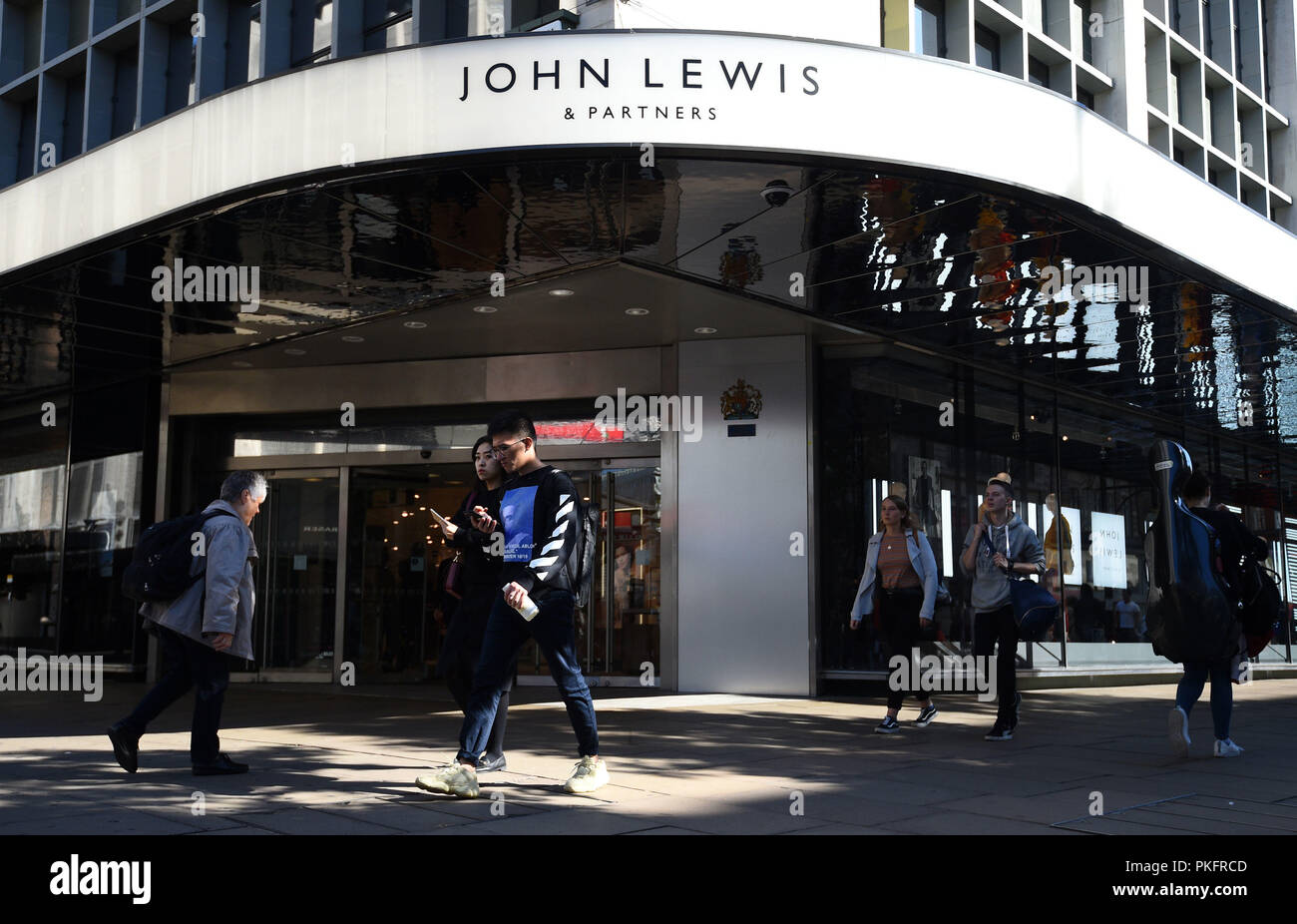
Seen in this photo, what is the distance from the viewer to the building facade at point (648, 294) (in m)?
8.19

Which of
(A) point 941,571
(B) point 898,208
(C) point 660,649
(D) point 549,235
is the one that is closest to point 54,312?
(D) point 549,235

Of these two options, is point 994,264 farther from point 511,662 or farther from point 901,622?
point 511,662

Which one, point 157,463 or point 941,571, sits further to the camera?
point 157,463

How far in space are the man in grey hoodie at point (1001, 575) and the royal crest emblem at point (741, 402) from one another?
184 inches

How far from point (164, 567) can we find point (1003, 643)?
18.0 feet

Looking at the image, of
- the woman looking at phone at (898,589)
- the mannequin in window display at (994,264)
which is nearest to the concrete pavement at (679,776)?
the woman looking at phone at (898,589)

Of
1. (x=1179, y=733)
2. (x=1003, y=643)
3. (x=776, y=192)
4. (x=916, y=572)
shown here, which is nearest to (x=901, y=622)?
(x=916, y=572)

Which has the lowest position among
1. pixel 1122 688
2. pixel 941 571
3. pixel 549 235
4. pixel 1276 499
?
pixel 1122 688

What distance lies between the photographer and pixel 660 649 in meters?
13.5

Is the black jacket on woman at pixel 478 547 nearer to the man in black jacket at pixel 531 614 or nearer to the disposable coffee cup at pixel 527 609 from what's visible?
the man in black jacket at pixel 531 614

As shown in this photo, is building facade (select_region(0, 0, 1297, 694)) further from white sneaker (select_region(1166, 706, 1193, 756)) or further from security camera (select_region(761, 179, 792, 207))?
white sneaker (select_region(1166, 706, 1193, 756))

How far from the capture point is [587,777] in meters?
5.78

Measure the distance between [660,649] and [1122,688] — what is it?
18.6 ft
